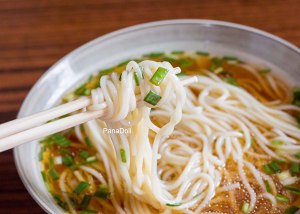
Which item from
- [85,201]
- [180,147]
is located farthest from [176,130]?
[85,201]

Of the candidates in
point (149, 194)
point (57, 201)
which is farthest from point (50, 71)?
point (149, 194)

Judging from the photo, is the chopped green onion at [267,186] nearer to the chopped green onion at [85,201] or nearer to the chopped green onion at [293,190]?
the chopped green onion at [293,190]

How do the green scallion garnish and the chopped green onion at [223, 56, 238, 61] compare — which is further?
the chopped green onion at [223, 56, 238, 61]

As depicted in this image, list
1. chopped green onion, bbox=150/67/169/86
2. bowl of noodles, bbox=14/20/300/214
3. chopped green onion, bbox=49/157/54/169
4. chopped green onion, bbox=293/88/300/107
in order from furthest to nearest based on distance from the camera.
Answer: chopped green onion, bbox=293/88/300/107 < chopped green onion, bbox=49/157/54/169 < bowl of noodles, bbox=14/20/300/214 < chopped green onion, bbox=150/67/169/86

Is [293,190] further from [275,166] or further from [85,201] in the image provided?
[85,201]

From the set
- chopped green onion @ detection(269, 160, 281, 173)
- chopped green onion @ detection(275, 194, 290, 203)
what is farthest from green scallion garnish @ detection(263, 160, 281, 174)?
chopped green onion @ detection(275, 194, 290, 203)

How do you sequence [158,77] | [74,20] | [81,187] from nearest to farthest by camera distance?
[158,77]
[81,187]
[74,20]

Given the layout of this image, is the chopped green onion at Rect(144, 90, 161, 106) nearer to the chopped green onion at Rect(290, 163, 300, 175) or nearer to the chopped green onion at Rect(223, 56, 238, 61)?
the chopped green onion at Rect(290, 163, 300, 175)
